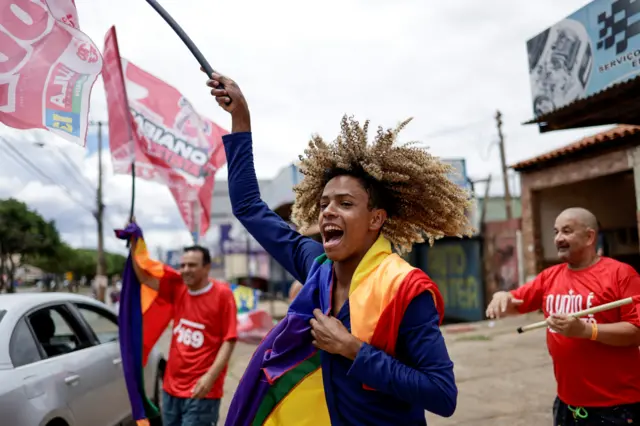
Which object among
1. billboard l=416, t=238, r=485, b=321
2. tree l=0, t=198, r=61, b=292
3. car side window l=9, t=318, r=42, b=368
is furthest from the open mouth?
tree l=0, t=198, r=61, b=292

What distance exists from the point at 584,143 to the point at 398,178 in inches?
452

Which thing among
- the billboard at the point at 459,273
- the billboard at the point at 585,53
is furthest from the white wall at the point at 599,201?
the billboard at the point at 585,53

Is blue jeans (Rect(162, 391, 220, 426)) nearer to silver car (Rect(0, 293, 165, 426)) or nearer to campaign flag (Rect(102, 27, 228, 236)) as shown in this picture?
silver car (Rect(0, 293, 165, 426))

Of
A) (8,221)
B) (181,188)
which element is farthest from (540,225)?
(8,221)

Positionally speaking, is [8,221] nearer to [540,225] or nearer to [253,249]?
[253,249]

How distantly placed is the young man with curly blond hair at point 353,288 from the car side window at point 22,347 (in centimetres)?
241

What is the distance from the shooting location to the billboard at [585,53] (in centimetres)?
802

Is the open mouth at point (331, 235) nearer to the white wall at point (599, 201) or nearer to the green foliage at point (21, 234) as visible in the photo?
the white wall at point (599, 201)

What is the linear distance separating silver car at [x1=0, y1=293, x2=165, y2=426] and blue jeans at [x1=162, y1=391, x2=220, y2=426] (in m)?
0.67

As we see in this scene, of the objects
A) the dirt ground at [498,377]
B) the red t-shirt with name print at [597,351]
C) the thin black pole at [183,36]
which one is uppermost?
the thin black pole at [183,36]

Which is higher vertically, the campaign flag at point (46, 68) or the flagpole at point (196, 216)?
the campaign flag at point (46, 68)

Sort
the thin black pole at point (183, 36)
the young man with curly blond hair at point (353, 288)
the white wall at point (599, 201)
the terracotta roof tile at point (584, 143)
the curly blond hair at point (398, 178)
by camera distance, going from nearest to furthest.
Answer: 1. the young man with curly blond hair at point (353, 288)
2. the curly blond hair at point (398, 178)
3. the thin black pole at point (183, 36)
4. the terracotta roof tile at point (584, 143)
5. the white wall at point (599, 201)

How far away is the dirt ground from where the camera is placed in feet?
20.3

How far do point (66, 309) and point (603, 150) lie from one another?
10.9 meters
